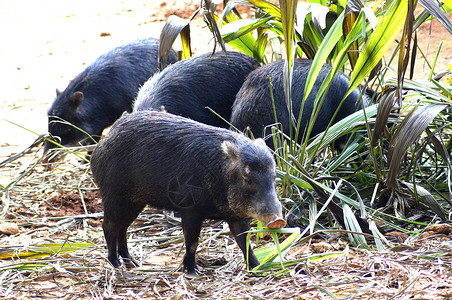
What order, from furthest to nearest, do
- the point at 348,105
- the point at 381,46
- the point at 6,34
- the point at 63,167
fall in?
the point at 6,34 < the point at 63,167 < the point at 348,105 < the point at 381,46

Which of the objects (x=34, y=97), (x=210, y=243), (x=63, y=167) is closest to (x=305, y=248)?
(x=210, y=243)

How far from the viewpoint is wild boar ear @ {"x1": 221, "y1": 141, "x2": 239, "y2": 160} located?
2.98 meters

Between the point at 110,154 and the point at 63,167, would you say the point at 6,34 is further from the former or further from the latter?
the point at 110,154

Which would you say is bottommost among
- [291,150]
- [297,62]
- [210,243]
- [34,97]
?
[34,97]

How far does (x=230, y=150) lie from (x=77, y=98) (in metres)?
3.37

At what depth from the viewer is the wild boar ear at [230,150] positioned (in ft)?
9.78

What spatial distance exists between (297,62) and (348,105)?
461mm

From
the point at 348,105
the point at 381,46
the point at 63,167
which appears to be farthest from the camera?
the point at 63,167

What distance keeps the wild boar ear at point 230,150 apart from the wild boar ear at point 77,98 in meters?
3.31

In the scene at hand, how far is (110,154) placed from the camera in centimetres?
321

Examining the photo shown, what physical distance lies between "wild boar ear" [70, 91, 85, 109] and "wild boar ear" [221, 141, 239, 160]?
3.31 meters

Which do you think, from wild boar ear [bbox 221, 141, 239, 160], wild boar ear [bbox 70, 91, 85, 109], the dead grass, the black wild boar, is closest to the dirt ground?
the dead grass

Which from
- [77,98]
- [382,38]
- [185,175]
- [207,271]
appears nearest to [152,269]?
[207,271]

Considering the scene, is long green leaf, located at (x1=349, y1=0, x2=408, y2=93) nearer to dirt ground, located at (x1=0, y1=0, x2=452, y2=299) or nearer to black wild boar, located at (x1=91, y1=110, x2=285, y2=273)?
dirt ground, located at (x1=0, y1=0, x2=452, y2=299)
